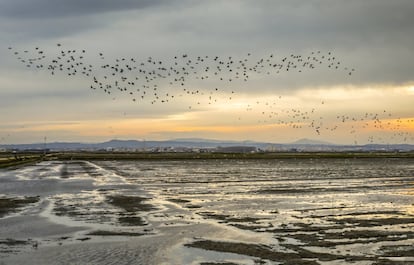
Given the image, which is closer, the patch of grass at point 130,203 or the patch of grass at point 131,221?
the patch of grass at point 131,221

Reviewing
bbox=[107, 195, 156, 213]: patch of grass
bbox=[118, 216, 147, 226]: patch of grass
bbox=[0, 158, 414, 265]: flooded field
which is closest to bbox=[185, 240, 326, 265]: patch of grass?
bbox=[0, 158, 414, 265]: flooded field

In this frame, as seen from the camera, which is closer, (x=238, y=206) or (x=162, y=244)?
(x=162, y=244)

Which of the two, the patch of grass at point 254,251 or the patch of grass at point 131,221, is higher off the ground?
the patch of grass at point 254,251

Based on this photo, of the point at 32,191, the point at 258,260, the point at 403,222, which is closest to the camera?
the point at 258,260

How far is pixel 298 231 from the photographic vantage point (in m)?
21.4

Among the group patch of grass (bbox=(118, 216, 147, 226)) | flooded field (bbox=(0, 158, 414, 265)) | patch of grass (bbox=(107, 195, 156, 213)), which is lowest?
patch of grass (bbox=(107, 195, 156, 213))

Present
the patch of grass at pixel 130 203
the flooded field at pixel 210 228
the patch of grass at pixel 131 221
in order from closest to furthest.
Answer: the flooded field at pixel 210 228, the patch of grass at pixel 131 221, the patch of grass at pixel 130 203

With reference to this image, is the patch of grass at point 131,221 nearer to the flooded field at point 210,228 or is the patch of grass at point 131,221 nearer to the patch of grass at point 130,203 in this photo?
the flooded field at point 210,228

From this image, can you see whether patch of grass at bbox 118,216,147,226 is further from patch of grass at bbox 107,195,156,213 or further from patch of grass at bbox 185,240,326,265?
patch of grass at bbox 185,240,326,265

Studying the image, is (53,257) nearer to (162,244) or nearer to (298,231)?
(162,244)

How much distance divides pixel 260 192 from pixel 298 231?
65.3 feet

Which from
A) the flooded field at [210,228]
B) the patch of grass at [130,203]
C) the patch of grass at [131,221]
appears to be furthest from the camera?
the patch of grass at [130,203]

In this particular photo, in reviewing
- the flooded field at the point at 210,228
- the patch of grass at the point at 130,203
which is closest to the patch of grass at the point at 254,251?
the flooded field at the point at 210,228

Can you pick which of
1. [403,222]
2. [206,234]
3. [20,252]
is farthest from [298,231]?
[20,252]
